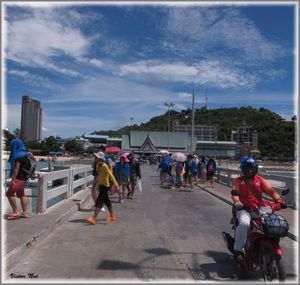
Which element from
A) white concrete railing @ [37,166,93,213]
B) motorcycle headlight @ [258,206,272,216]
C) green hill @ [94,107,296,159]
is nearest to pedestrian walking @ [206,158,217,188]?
white concrete railing @ [37,166,93,213]

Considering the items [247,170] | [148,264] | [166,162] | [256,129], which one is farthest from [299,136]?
[256,129]

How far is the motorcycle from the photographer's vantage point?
5098 millimetres

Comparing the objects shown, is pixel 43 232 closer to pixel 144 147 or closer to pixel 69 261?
pixel 69 261

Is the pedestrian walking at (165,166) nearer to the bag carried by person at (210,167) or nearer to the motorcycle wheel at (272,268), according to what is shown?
the bag carried by person at (210,167)

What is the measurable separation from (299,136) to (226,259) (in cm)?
296

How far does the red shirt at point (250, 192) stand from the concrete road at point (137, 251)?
105cm

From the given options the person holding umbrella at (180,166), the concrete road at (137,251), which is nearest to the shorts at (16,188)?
the concrete road at (137,251)

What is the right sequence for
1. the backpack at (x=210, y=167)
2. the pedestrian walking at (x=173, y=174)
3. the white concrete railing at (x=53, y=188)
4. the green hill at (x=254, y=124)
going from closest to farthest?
the white concrete railing at (x=53, y=188)
the pedestrian walking at (x=173, y=174)
the backpack at (x=210, y=167)
the green hill at (x=254, y=124)

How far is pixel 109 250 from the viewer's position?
7.22 m

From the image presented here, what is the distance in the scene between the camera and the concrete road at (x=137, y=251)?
5.85 metres

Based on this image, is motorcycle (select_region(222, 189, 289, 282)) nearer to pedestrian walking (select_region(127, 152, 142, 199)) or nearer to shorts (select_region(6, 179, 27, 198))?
shorts (select_region(6, 179, 27, 198))

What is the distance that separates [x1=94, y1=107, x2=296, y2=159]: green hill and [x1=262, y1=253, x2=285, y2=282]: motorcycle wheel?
91.2 m

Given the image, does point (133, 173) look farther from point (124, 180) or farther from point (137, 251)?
point (137, 251)

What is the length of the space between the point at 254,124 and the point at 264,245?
143650mm
